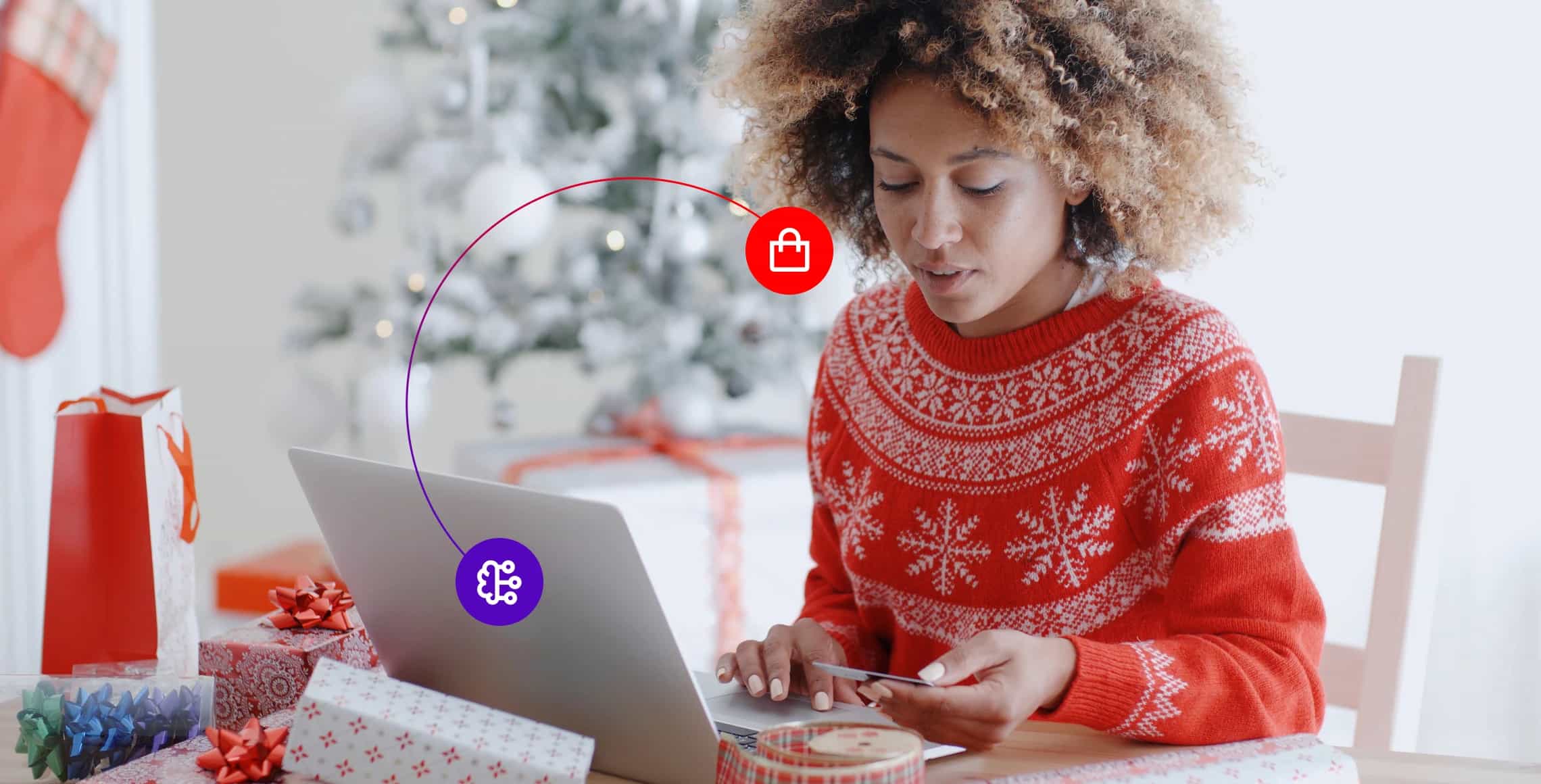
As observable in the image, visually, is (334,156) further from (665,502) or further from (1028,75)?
(1028,75)

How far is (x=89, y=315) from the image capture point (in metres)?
2.58

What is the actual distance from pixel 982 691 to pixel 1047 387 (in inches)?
13.6

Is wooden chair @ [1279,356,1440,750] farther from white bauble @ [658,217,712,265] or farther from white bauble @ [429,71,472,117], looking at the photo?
white bauble @ [429,71,472,117]

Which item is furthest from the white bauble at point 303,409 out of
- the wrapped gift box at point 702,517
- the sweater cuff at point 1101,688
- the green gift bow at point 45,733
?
the sweater cuff at point 1101,688

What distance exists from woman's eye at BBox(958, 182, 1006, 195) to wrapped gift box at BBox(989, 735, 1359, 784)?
42cm

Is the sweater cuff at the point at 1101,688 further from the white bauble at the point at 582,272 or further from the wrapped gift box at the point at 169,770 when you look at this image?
the white bauble at the point at 582,272

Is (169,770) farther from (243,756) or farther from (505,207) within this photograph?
(505,207)

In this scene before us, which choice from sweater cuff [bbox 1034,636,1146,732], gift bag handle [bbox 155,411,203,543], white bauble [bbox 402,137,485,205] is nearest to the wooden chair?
sweater cuff [bbox 1034,636,1146,732]

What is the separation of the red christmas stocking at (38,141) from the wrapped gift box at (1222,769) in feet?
7.35

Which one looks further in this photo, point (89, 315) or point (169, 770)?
point (89, 315)

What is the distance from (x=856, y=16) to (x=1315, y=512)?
147 centimetres

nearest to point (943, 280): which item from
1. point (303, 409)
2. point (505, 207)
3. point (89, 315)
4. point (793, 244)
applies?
point (793, 244)

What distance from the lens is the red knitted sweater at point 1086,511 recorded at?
923 millimetres

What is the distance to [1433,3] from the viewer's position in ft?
6.29
